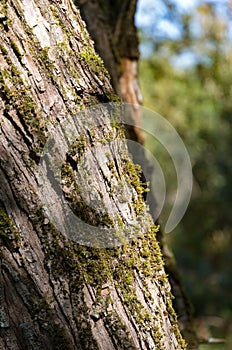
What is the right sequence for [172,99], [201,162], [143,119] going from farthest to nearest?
1. [172,99]
2. [201,162]
3. [143,119]

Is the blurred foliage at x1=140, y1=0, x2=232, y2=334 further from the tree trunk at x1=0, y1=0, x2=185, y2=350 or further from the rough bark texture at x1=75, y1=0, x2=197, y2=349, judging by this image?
the tree trunk at x1=0, y1=0, x2=185, y2=350

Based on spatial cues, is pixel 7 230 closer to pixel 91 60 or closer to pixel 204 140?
pixel 91 60

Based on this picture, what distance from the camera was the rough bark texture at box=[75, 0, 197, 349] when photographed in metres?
2.19

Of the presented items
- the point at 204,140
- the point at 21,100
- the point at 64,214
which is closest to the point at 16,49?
the point at 21,100

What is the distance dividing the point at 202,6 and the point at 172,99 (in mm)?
2110

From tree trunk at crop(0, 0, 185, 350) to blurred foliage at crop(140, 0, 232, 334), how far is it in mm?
5723

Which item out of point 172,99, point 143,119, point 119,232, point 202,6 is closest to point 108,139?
point 119,232

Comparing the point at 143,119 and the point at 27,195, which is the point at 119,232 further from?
the point at 143,119

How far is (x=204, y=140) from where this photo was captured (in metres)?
8.94

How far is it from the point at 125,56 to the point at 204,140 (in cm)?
643

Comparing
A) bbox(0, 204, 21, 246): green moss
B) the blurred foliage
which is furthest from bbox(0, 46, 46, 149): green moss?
the blurred foliage

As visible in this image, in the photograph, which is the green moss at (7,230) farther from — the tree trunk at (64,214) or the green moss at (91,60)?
the green moss at (91,60)

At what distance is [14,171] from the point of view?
1259mm

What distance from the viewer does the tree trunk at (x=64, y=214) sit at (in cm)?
124
